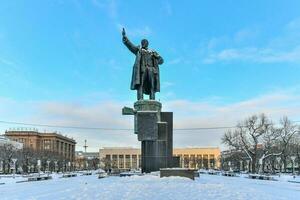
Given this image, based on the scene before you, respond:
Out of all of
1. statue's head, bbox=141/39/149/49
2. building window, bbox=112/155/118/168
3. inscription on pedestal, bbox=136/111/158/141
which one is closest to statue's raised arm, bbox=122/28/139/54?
statue's head, bbox=141/39/149/49

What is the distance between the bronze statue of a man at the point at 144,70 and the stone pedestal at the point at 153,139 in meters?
1.82

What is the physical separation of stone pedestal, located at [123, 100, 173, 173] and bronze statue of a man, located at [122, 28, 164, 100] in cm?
182

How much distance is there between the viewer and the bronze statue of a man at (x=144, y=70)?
2606 cm

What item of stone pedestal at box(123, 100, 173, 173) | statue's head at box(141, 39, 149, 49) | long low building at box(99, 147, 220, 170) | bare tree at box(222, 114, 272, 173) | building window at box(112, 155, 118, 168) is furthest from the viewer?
building window at box(112, 155, 118, 168)

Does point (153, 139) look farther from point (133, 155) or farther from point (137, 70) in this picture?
point (133, 155)

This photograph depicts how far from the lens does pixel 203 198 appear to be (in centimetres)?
1388

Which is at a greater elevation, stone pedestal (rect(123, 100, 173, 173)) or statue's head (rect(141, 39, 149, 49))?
statue's head (rect(141, 39, 149, 49))

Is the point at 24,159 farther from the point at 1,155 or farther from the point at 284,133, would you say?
the point at 284,133

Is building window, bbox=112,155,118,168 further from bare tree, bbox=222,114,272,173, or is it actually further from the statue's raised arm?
the statue's raised arm

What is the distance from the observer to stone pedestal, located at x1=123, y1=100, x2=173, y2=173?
79.3 feet

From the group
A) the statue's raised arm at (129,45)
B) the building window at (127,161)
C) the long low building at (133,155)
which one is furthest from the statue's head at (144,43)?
the building window at (127,161)

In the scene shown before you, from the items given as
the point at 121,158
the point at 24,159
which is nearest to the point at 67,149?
the point at 121,158

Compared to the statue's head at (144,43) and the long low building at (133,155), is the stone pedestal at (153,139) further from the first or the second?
the long low building at (133,155)

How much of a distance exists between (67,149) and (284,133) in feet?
390
